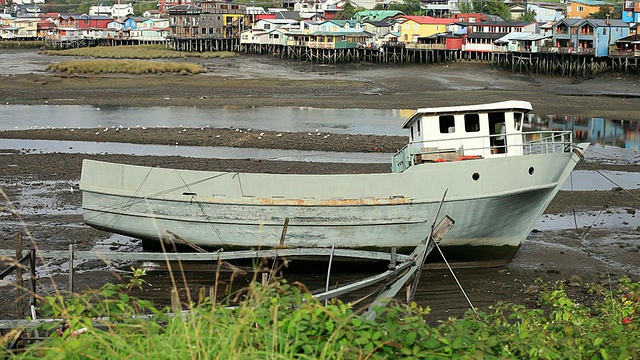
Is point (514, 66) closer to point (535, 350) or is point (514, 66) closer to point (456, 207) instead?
point (456, 207)

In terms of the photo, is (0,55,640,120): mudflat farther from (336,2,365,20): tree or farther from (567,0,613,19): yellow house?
(336,2,365,20): tree

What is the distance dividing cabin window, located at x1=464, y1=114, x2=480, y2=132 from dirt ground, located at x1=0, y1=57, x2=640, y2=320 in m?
2.69

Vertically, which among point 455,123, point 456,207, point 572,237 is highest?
point 455,123

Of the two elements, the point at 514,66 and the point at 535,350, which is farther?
the point at 514,66

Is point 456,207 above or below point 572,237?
above

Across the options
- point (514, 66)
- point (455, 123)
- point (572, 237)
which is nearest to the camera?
point (455, 123)

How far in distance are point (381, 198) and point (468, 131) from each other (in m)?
2.49

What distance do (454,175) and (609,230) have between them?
5.32m

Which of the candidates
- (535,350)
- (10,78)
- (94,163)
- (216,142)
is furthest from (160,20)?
(535,350)

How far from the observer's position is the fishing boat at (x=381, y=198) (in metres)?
16.0

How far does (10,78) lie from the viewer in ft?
199

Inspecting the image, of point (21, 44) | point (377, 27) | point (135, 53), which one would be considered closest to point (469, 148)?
point (377, 27)

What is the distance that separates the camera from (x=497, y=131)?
17.2 m

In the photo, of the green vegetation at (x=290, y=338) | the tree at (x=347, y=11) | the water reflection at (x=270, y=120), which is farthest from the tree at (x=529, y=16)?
the green vegetation at (x=290, y=338)
